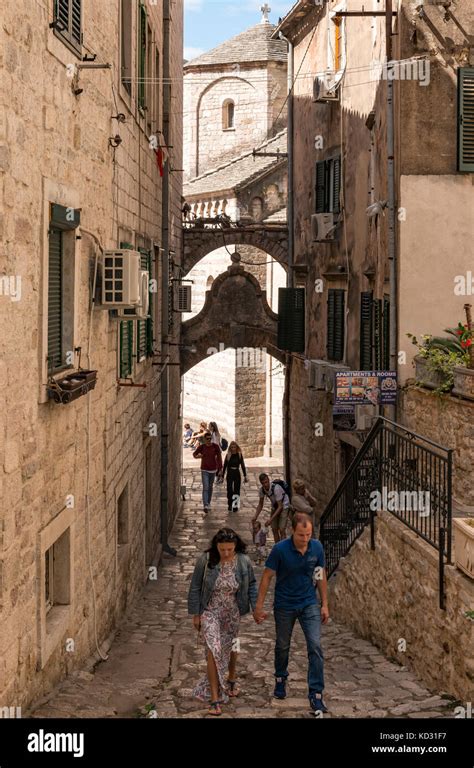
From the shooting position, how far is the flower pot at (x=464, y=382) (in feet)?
37.8

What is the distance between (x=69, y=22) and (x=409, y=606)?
561cm

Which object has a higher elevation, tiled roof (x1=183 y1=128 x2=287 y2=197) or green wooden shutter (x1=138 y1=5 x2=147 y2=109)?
tiled roof (x1=183 y1=128 x2=287 y2=197)

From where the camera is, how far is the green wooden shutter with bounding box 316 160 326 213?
19844 millimetres

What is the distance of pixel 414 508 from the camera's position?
375 inches

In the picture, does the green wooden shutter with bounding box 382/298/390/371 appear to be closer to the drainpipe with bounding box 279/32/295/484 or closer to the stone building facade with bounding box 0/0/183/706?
the stone building facade with bounding box 0/0/183/706

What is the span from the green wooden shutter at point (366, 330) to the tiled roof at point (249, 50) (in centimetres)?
3067

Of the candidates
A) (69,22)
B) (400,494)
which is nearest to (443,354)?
(400,494)

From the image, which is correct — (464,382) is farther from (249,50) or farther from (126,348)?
(249,50)

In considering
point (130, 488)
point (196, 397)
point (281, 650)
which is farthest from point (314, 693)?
point (196, 397)

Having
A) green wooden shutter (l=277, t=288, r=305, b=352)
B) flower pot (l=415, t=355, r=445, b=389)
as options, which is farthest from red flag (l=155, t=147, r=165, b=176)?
green wooden shutter (l=277, t=288, r=305, b=352)

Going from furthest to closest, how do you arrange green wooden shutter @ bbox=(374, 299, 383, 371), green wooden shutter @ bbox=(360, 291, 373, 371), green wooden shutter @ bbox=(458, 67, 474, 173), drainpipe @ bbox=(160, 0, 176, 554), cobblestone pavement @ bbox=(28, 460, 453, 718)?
1. drainpipe @ bbox=(160, 0, 176, 554)
2. green wooden shutter @ bbox=(360, 291, 373, 371)
3. green wooden shutter @ bbox=(374, 299, 383, 371)
4. green wooden shutter @ bbox=(458, 67, 474, 173)
5. cobblestone pavement @ bbox=(28, 460, 453, 718)

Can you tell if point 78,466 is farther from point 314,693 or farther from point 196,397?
point 196,397

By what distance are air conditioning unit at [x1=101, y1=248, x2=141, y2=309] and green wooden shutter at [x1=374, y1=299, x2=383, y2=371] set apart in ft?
21.3
